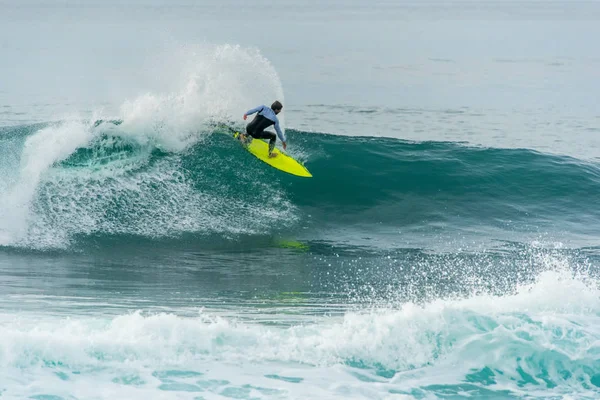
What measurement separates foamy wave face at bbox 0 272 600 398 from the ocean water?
0.02 metres

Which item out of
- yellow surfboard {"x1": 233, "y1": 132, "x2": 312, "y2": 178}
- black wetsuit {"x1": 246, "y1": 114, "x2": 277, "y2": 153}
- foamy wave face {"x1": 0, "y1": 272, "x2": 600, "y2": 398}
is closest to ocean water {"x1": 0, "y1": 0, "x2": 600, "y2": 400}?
foamy wave face {"x1": 0, "y1": 272, "x2": 600, "y2": 398}

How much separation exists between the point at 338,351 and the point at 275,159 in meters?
7.46

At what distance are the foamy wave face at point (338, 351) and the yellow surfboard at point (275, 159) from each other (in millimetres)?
6511

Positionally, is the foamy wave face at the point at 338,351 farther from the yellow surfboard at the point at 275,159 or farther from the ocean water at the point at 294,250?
the yellow surfboard at the point at 275,159

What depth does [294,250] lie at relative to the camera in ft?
40.8

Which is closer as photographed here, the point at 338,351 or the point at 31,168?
the point at 338,351

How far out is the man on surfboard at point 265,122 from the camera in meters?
14.1

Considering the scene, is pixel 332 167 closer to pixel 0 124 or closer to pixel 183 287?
pixel 183 287

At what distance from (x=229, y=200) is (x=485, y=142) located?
32.1ft

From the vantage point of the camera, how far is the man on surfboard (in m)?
14.1

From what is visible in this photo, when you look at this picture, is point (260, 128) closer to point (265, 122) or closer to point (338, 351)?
point (265, 122)

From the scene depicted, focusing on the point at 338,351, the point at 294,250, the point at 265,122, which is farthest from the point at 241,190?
the point at 338,351

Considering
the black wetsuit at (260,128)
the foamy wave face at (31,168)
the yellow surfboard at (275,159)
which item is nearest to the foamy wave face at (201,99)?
the foamy wave face at (31,168)

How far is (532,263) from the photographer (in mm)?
11836
